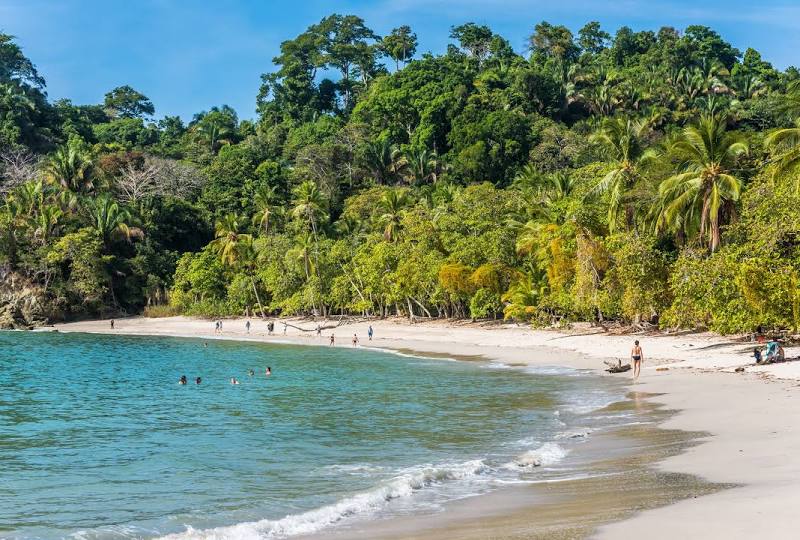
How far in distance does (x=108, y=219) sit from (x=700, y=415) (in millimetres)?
67108

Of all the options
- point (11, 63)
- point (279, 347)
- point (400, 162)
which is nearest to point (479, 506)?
point (279, 347)

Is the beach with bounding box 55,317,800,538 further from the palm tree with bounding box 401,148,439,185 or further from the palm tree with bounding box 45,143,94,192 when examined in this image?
the palm tree with bounding box 45,143,94,192

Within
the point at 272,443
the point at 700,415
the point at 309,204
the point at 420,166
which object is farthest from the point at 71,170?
the point at 700,415

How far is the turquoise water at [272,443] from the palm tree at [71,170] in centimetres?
4757

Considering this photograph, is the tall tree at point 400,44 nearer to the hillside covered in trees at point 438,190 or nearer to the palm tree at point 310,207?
the hillside covered in trees at point 438,190

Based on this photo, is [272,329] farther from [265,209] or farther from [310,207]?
[265,209]

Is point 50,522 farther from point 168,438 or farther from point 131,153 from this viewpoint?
point 131,153

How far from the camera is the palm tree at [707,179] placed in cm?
3069

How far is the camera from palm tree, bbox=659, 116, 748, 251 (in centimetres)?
3069

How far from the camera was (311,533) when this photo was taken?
1027 cm

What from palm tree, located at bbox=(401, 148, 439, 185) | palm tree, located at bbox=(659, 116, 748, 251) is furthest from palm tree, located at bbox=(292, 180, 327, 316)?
palm tree, located at bbox=(659, 116, 748, 251)

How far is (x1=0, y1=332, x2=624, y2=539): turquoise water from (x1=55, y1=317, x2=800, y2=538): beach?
201 centimetres

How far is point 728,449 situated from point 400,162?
233 ft

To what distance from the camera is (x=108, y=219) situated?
240 ft
